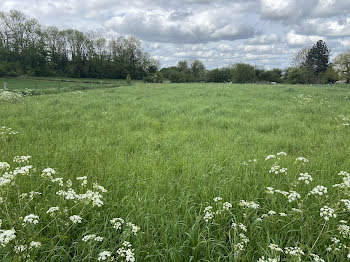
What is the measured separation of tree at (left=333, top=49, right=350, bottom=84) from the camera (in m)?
60.0

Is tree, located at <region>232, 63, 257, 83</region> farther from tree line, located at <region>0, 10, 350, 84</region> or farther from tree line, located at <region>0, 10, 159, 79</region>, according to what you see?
tree line, located at <region>0, 10, 159, 79</region>

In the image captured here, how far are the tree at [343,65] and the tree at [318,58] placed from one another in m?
6.17

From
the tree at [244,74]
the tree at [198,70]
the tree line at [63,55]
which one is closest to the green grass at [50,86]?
the tree line at [63,55]

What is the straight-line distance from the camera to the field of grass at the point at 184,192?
2221 millimetres

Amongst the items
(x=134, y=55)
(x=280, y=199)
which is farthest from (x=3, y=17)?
(x=280, y=199)

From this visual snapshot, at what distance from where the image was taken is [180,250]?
2.21 meters

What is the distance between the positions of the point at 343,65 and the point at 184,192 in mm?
81362

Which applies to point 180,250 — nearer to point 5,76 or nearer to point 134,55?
point 5,76

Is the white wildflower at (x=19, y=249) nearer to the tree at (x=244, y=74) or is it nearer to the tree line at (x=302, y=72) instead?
the tree line at (x=302, y=72)

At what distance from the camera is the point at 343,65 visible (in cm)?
6156

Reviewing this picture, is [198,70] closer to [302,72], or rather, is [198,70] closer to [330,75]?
[302,72]

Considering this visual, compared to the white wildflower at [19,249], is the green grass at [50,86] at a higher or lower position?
higher

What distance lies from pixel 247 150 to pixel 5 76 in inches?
2991

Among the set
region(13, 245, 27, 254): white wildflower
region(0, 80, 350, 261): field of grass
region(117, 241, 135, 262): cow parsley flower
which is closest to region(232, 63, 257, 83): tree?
region(0, 80, 350, 261): field of grass
